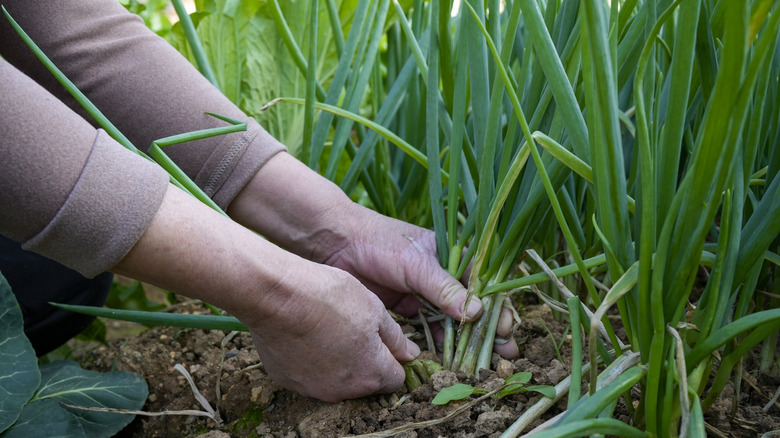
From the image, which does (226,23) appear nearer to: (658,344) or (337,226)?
(337,226)

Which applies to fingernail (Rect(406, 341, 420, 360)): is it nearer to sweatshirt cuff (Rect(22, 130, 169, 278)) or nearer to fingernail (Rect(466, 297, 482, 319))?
fingernail (Rect(466, 297, 482, 319))

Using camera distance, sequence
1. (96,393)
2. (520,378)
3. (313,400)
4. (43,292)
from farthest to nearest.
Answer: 1. (43,292)
2. (96,393)
3. (313,400)
4. (520,378)

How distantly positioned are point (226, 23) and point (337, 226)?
0.73m

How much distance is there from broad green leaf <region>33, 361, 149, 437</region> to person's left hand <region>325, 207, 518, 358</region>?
379 millimetres

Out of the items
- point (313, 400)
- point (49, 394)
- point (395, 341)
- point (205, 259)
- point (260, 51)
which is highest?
point (260, 51)

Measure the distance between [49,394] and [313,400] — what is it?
43 centimetres

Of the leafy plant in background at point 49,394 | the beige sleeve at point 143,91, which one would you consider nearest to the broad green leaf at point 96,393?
the leafy plant in background at point 49,394

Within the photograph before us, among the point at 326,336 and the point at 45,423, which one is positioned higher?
the point at 326,336

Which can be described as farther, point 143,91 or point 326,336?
point 143,91

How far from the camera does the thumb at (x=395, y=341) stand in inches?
34.1

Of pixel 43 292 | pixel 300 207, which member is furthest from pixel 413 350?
pixel 43 292

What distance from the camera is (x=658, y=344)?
0.57 metres

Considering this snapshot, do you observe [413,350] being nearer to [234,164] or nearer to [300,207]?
[300,207]

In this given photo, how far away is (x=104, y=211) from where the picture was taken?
0.69 meters
